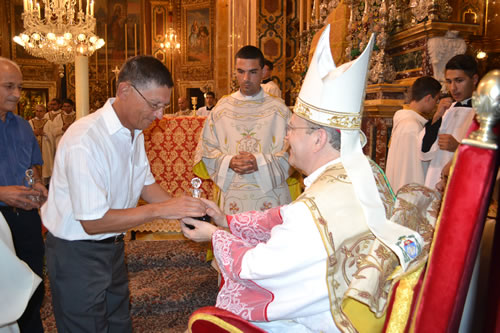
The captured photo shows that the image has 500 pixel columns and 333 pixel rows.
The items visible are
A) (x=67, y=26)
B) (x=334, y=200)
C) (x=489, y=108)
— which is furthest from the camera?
(x=67, y=26)

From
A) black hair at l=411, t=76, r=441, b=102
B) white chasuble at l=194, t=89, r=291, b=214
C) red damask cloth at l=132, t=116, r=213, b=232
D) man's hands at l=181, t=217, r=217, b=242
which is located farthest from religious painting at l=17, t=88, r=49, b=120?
man's hands at l=181, t=217, r=217, b=242

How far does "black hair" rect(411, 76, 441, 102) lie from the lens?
3.71 m

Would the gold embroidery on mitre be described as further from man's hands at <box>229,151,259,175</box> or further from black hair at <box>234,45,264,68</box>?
black hair at <box>234,45,264,68</box>

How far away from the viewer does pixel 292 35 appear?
9.77 metres

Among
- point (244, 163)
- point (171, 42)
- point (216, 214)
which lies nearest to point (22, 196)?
point (216, 214)

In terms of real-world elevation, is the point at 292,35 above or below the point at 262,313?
above

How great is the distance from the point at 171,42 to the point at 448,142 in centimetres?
1695

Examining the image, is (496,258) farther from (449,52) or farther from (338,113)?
(449,52)

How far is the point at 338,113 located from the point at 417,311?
862 mm

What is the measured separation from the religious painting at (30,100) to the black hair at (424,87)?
19116 mm

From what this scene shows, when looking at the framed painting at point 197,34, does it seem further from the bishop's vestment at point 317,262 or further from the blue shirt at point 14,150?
the bishop's vestment at point 317,262

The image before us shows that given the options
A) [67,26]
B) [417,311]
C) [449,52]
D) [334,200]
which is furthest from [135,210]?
[67,26]

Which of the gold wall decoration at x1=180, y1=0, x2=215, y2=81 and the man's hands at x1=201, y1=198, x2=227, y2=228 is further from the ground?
the gold wall decoration at x1=180, y1=0, x2=215, y2=81

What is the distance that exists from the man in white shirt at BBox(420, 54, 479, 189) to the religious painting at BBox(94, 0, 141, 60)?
763 inches
